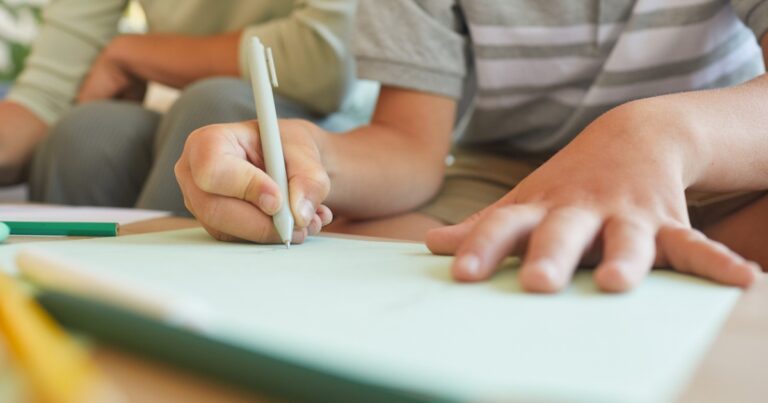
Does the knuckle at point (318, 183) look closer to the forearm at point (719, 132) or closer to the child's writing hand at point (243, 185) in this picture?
the child's writing hand at point (243, 185)

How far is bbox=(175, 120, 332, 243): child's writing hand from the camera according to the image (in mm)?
420

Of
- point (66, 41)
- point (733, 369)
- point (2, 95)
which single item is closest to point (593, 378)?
point (733, 369)

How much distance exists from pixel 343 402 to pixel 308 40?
0.73 metres

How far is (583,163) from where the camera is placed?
38 cm

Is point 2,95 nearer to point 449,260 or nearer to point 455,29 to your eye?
point 455,29

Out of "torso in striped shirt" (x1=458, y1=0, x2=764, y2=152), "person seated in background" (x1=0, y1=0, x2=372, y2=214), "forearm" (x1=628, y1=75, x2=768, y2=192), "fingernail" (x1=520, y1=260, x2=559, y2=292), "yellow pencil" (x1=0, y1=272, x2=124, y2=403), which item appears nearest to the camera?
"yellow pencil" (x1=0, y1=272, x2=124, y2=403)

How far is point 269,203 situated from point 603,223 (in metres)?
0.17

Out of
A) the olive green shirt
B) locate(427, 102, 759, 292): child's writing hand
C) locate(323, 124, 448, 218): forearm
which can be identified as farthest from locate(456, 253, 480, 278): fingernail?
the olive green shirt

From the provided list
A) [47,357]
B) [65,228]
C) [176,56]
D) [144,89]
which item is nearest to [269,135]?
[65,228]

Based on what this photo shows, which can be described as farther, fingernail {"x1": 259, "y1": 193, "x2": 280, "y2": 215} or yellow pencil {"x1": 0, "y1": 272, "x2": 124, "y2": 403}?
fingernail {"x1": 259, "y1": 193, "x2": 280, "y2": 215}

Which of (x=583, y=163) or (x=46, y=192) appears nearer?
(x=583, y=163)

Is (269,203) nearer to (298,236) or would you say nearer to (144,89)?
(298,236)

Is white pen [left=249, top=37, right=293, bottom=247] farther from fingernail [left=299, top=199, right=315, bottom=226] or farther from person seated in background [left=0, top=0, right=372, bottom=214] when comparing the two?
person seated in background [left=0, top=0, right=372, bottom=214]

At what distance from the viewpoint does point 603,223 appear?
0.33 metres
